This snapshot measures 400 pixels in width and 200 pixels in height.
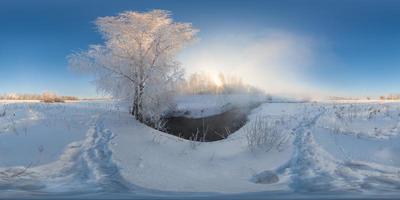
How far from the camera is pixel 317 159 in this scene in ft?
30.6

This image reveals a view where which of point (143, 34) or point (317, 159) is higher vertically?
point (143, 34)

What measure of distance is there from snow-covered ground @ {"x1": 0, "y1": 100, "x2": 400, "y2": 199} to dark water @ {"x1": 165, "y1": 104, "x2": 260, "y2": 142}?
296cm

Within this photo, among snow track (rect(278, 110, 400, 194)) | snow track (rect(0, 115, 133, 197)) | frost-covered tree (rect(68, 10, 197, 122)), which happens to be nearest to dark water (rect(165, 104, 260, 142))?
frost-covered tree (rect(68, 10, 197, 122))

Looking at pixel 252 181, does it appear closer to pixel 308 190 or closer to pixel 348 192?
pixel 308 190

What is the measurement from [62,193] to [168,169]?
105 inches

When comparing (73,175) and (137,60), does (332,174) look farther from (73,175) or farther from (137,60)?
(137,60)

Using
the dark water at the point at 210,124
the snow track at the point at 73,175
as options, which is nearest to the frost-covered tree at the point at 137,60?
the dark water at the point at 210,124

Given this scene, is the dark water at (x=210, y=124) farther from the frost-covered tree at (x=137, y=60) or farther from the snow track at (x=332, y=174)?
the snow track at (x=332, y=174)

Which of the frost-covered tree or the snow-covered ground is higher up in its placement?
the frost-covered tree

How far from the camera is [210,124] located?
19.2 m

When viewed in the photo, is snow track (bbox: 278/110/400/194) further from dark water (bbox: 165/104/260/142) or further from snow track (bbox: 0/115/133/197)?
dark water (bbox: 165/104/260/142)

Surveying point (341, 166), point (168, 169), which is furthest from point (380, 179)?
point (168, 169)

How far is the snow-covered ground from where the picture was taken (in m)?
6.86

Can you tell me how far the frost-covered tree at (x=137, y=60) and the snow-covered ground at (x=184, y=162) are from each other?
250cm
